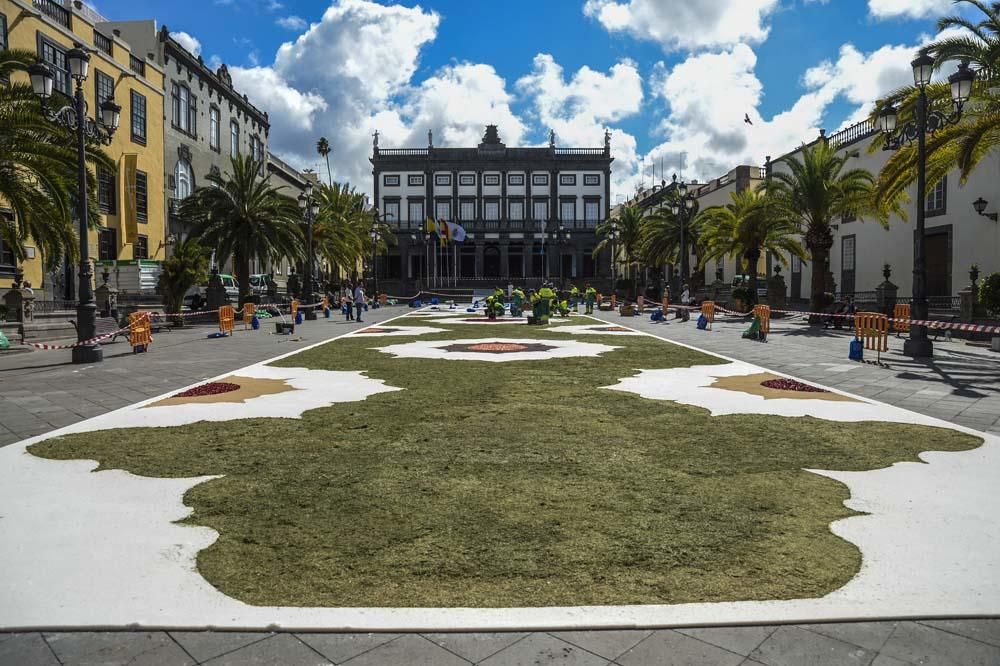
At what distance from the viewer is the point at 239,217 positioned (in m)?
31.6

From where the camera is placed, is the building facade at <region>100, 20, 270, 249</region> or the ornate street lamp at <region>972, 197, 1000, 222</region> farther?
the building facade at <region>100, 20, 270, 249</region>

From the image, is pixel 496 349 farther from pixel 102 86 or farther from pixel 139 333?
pixel 102 86

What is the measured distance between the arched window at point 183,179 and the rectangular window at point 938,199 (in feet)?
130

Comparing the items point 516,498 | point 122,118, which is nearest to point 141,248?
point 122,118

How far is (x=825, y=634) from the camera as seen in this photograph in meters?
2.96

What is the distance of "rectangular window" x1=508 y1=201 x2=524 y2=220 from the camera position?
82562mm

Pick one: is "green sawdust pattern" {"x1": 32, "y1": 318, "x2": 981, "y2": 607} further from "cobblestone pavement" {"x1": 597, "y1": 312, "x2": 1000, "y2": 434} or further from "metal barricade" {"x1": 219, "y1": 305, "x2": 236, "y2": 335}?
"metal barricade" {"x1": 219, "y1": 305, "x2": 236, "y2": 335}

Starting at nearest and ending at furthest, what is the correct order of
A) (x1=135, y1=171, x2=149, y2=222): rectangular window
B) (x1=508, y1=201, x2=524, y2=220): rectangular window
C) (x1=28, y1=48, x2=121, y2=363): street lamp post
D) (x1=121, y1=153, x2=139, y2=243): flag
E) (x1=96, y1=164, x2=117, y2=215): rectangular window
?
(x1=28, y1=48, x2=121, y2=363): street lamp post, (x1=96, y1=164, x2=117, y2=215): rectangular window, (x1=121, y1=153, x2=139, y2=243): flag, (x1=135, y1=171, x2=149, y2=222): rectangular window, (x1=508, y1=201, x2=524, y2=220): rectangular window

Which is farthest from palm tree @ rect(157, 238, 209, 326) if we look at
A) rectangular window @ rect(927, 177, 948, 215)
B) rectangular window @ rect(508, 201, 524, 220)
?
rectangular window @ rect(508, 201, 524, 220)

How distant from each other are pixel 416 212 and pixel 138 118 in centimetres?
4672

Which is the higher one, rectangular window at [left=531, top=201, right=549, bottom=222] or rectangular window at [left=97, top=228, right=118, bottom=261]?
rectangular window at [left=531, top=201, right=549, bottom=222]

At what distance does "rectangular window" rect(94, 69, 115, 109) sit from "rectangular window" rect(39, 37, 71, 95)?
2569 mm

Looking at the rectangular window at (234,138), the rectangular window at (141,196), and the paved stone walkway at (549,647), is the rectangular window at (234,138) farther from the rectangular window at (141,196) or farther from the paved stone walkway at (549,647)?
the paved stone walkway at (549,647)

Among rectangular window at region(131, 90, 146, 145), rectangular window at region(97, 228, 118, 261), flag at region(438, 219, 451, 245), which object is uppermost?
rectangular window at region(131, 90, 146, 145)
